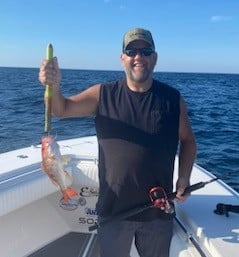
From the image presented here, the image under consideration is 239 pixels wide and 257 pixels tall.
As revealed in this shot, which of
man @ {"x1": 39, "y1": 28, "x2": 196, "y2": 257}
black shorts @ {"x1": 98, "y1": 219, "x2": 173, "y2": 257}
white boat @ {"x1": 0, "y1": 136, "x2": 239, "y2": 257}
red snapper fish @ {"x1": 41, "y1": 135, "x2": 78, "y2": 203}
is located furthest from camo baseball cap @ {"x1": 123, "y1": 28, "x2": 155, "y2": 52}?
white boat @ {"x1": 0, "y1": 136, "x2": 239, "y2": 257}

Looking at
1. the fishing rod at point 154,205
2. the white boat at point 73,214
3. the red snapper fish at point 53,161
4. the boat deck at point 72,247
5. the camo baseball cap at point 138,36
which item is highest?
the camo baseball cap at point 138,36

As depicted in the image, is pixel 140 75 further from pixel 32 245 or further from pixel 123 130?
pixel 32 245

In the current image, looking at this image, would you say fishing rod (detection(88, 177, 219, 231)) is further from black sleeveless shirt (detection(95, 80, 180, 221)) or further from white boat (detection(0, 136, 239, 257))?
white boat (detection(0, 136, 239, 257))

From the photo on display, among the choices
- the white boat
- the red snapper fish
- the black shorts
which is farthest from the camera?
the white boat

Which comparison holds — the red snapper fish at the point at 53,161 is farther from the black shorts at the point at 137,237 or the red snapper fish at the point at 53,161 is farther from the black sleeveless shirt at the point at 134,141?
the black shorts at the point at 137,237

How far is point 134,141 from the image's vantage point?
277 cm

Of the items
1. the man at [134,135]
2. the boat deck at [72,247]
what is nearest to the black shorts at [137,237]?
the man at [134,135]

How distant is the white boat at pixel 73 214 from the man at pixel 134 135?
14.9 inches

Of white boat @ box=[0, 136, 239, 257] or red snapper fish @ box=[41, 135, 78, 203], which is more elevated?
red snapper fish @ box=[41, 135, 78, 203]

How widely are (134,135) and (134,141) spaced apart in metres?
0.04

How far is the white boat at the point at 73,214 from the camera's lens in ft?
9.98

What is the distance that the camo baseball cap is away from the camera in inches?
108

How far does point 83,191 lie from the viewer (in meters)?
4.50

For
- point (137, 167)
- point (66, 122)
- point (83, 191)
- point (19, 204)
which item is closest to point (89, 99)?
point (137, 167)
